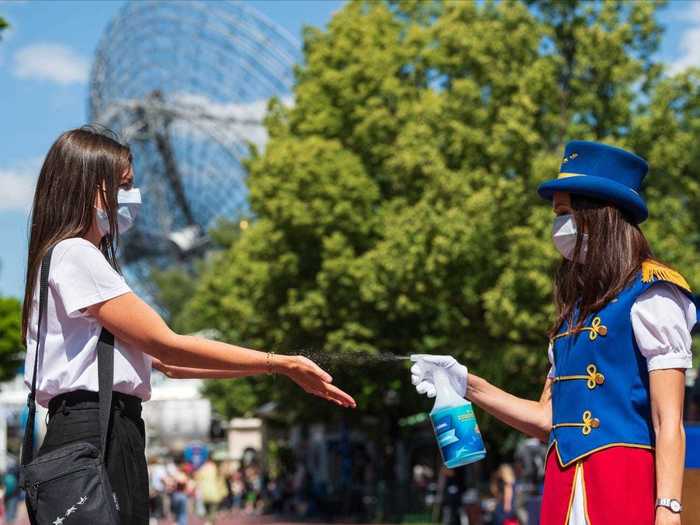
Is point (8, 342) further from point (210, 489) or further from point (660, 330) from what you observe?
point (660, 330)

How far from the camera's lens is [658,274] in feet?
12.2

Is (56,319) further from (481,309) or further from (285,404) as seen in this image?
(285,404)

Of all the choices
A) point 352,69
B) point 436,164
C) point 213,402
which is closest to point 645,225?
point 436,164

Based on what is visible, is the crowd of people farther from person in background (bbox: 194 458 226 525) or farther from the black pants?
the black pants

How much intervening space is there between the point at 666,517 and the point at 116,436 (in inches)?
60.0

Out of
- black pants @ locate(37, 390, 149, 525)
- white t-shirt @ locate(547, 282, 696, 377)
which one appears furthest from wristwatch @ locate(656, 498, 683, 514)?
black pants @ locate(37, 390, 149, 525)

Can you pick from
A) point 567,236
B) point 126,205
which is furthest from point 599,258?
point 126,205

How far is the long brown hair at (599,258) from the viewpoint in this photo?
12.5 ft

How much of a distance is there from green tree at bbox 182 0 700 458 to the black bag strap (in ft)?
70.7

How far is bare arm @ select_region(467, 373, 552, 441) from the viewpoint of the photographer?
4.16 metres

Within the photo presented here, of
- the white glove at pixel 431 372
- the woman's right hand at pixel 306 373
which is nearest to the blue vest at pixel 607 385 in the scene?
the white glove at pixel 431 372

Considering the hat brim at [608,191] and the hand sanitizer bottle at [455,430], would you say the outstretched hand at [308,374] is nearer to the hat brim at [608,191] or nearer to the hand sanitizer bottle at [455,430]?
the hand sanitizer bottle at [455,430]

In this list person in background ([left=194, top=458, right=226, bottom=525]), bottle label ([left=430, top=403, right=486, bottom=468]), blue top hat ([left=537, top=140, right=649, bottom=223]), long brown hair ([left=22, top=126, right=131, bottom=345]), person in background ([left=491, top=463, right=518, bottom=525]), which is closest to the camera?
long brown hair ([left=22, top=126, right=131, bottom=345])

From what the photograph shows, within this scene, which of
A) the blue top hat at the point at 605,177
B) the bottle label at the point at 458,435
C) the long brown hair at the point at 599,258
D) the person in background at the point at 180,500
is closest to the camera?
the long brown hair at the point at 599,258
